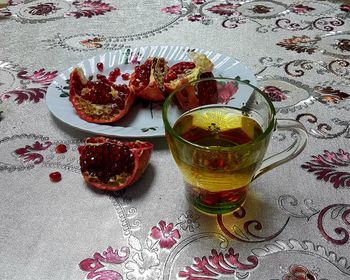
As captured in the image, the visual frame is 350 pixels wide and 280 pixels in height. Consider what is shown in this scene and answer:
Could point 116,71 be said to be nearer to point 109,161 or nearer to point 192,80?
point 192,80

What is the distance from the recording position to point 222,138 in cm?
55

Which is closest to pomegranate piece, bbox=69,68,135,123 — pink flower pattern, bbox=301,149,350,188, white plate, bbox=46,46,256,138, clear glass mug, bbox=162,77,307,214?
white plate, bbox=46,46,256,138

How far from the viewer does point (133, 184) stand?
56 centimetres

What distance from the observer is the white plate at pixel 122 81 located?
2.05 feet

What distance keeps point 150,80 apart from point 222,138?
0.19m

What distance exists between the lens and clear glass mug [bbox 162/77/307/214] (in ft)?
1.57

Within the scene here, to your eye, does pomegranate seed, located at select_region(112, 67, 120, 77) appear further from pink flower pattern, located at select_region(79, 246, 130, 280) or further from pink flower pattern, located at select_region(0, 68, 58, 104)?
pink flower pattern, located at select_region(79, 246, 130, 280)

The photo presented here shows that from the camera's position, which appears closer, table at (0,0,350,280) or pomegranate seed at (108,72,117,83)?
table at (0,0,350,280)

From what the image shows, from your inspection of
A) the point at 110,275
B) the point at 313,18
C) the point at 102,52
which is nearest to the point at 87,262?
the point at 110,275

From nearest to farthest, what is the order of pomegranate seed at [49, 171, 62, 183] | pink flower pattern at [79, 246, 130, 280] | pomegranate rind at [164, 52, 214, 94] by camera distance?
pink flower pattern at [79, 246, 130, 280]
pomegranate seed at [49, 171, 62, 183]
pomegranate rind at [164, 52, 214, 94]

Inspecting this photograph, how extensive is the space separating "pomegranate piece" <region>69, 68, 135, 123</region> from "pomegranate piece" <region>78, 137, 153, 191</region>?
10cm

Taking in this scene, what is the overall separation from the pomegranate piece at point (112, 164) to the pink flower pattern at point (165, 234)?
7 centimetres

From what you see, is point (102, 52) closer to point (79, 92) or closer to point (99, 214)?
point (79, 92)

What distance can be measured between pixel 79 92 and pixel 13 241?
264 millimetres
